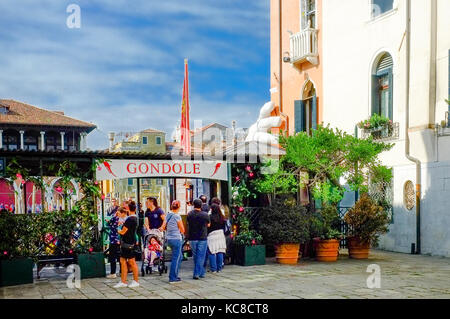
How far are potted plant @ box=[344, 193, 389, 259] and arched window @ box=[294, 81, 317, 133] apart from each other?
22.0ft

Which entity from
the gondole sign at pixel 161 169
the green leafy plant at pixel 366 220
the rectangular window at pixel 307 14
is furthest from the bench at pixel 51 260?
the rectangular window at pixel 307 14

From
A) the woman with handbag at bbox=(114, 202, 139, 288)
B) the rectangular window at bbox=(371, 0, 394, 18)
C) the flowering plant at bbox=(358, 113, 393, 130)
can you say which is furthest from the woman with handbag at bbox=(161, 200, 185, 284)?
the rectangular window at bbox=(371, 0, 394, 18)

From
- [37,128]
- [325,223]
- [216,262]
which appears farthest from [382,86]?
[37,128]

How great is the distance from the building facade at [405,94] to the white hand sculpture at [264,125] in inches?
125

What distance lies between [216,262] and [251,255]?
4.01 ft

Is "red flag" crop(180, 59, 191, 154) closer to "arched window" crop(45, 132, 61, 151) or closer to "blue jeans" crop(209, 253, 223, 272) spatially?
"blue jeans" crop(209, 253, 223, 272)

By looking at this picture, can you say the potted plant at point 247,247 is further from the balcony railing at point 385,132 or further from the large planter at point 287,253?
the balcony railing at point 385,132

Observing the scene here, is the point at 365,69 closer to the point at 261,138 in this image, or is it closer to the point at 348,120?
the point at 348,120

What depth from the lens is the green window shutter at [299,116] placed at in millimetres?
20047

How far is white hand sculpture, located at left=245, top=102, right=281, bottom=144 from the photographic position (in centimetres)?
2044

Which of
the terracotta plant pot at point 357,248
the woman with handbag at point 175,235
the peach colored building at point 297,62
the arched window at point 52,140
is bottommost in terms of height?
the terracotta plant pot at point 357,248

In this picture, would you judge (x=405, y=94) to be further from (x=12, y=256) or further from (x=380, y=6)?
(x=12, y=256)

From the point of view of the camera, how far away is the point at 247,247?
12508mm
